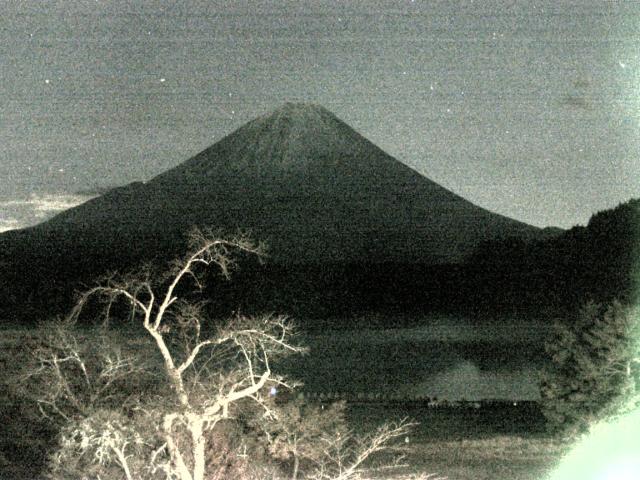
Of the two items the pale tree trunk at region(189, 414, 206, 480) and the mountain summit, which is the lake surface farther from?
the mountain summit

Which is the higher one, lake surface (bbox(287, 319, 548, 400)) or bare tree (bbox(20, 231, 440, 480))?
bare tree (bbox(20, 231, 440, 480))

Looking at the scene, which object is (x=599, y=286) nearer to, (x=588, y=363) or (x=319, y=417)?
(x=588, y=363)

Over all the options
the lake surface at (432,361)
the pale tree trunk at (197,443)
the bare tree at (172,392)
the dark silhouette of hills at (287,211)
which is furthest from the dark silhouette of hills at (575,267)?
the dark silhouette of hills at (287,211)

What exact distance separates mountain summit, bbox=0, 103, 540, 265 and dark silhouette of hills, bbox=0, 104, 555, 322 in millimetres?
187

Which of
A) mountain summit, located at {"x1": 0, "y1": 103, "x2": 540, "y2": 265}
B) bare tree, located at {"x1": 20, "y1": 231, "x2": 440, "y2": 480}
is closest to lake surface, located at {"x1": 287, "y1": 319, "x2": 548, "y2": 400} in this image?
bare tree, located at {"x1": 20, "y1": 231, "x2": 440, "y2": 480}

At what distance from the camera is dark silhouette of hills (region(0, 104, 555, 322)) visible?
105875mm

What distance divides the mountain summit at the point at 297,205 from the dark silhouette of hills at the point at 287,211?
19cm

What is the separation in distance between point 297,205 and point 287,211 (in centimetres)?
348

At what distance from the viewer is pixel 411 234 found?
403ft

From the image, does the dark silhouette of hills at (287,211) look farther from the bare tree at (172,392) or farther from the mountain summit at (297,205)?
the bare tree at (172,392)

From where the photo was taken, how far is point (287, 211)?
128250 millimetres

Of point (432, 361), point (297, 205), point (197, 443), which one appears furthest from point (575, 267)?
point (297, 205)

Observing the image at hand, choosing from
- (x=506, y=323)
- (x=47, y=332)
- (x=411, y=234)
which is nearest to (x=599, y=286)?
(x=506, y=323)

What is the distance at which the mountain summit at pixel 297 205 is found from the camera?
11456 cm
